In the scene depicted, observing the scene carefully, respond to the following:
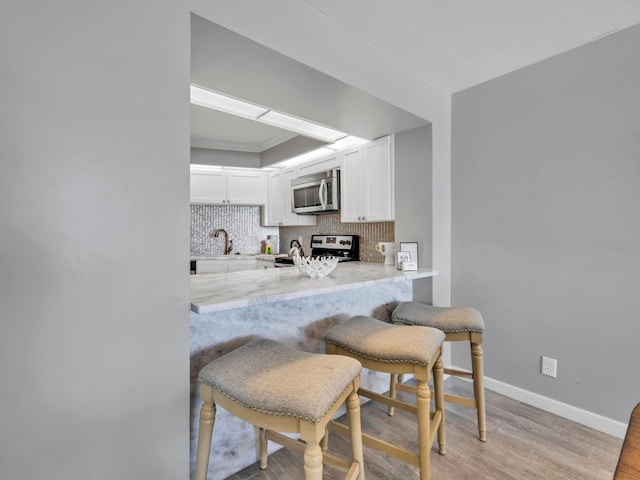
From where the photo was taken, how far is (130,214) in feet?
3.69

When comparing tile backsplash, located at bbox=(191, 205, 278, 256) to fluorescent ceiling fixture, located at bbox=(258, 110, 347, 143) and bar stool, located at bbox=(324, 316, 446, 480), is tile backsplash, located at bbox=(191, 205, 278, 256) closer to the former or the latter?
fluorescent ceiling fixture, located at bbox=(258, 110, 347, 143)

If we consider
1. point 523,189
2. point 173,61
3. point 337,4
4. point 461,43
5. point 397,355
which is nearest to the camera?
point 173,61

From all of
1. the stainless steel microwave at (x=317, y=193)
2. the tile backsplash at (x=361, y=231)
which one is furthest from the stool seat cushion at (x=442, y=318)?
the stainless steel microwave at (x=317, y=193)

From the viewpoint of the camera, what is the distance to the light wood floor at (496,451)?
1.63 metres

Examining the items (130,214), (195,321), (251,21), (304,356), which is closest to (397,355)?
(304,356)

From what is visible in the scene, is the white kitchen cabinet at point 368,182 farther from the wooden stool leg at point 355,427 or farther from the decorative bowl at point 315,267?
the wooden stool leg at point 355,427

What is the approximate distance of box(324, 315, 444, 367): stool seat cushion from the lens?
1.41 metres

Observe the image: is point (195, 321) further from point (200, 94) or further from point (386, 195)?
point (386, 195)

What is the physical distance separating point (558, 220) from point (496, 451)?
1.50 m

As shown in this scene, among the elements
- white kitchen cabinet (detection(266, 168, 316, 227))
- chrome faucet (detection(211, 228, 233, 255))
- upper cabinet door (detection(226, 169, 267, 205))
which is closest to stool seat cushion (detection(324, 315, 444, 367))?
white kitchen cabinet (detection(266, 168, 316, 227))

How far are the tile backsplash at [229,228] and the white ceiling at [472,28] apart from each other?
10.6 feet

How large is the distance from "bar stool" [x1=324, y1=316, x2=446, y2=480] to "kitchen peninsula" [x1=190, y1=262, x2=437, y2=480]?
0.25 meters

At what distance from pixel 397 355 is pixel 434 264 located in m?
1.27

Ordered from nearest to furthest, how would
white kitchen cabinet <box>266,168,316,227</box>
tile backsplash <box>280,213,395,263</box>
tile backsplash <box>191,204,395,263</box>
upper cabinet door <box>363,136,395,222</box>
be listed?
1. upper cabinet door <box>363,136,395,222</box>
2. tile backsplash <box>280,213,395,263</box>
3. white kitchen cabinet <box>266,168,316,227</box>
4. tile backsplash <box>191,204,395,263</box>
